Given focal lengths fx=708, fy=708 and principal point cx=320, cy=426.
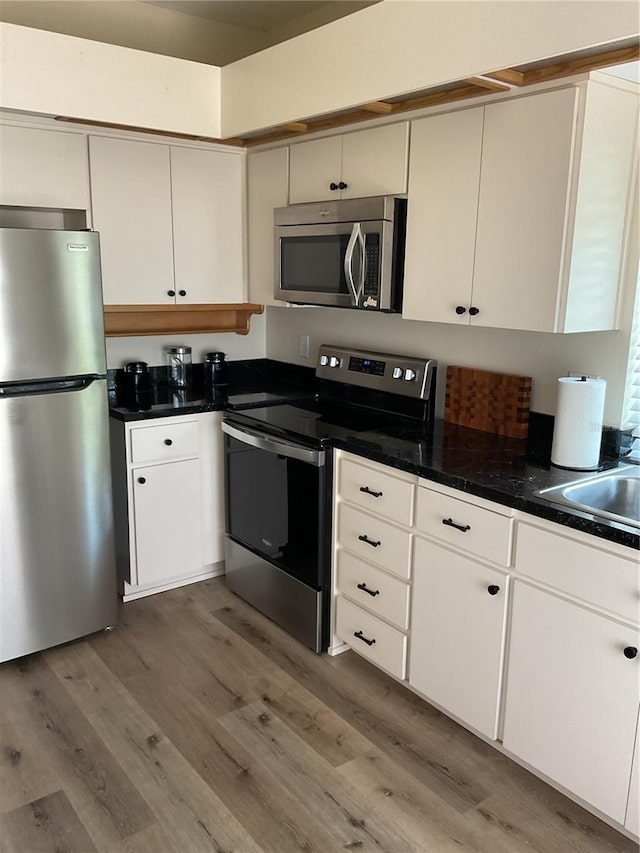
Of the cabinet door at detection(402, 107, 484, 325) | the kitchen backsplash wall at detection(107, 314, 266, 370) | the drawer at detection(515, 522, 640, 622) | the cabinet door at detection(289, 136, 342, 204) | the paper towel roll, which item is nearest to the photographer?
the drawer at detection(515, 522, 640, 622)

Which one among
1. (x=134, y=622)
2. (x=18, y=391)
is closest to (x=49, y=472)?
(x=18, y=391)

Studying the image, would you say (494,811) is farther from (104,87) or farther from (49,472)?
(104,87)

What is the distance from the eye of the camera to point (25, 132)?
111 inches

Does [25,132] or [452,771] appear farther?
[25,132]

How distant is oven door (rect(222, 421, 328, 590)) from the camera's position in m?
2.70

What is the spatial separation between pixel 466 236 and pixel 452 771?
5.65 feet

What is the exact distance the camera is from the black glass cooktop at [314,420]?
273cm

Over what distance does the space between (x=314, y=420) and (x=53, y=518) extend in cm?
110

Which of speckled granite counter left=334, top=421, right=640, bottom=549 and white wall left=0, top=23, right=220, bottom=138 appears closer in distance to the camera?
speckled granite counter left=334, top=421, right=640, bottom=549

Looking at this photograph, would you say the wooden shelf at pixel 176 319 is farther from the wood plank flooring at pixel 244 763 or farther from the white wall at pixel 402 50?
the wood plank flooring at pixel 244 763

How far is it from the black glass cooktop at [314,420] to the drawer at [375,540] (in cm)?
30

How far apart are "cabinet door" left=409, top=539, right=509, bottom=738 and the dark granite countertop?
0.25m

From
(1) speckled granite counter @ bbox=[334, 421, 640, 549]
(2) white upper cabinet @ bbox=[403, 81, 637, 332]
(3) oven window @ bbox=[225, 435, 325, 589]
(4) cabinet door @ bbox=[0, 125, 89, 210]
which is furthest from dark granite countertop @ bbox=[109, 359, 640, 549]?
(4) cabinet door @ bbox=[0, 125, 89, 210]

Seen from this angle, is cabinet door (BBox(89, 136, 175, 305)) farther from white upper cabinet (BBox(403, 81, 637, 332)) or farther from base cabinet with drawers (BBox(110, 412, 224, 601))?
white upper cabinet (BBox(403, 81, 637, 332))
